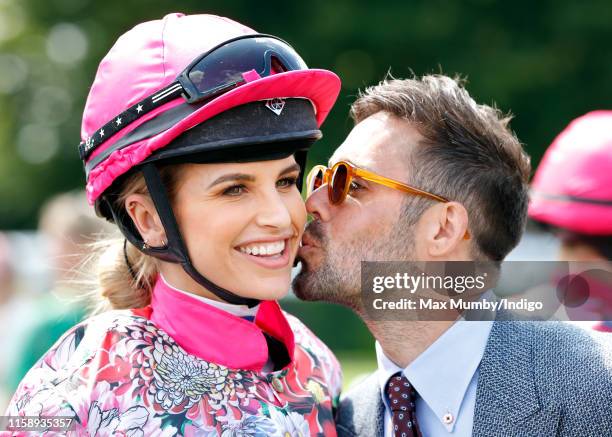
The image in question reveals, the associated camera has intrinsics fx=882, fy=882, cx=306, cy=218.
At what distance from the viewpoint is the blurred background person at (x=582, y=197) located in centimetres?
427

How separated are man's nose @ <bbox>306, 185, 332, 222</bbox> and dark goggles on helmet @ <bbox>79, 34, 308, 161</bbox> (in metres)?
0.73

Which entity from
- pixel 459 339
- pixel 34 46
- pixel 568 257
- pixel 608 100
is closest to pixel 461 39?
pixel 608 100

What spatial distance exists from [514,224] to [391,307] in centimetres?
68

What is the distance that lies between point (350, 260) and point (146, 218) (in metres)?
0.87

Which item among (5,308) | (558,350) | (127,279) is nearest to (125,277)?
(127,279)

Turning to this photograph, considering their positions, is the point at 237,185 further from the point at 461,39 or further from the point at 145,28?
the point at 461,39

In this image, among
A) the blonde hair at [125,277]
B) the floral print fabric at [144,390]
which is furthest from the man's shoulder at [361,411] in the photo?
the blonde hair at [125,277]

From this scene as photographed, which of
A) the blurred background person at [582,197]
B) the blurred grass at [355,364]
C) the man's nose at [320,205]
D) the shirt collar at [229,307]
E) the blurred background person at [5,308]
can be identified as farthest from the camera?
the blurred grass at [355,364]

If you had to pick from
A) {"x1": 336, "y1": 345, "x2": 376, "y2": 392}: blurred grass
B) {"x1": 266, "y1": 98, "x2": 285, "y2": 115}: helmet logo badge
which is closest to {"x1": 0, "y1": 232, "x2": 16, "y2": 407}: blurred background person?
{"x1": 336, "y1": 345, "x2": 376, "y2": 392}: blurred grass

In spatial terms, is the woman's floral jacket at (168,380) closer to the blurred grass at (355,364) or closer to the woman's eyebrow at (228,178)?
the woman's eyebrow at (228,178)

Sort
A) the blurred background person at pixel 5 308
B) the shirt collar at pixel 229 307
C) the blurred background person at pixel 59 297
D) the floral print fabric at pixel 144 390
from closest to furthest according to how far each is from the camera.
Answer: the floral print fabric at pixel 144 390 < the shirt collar at pixel 229 307 < the blurred background person at pixel 59 297 < the blurred background person at pixel 5 308

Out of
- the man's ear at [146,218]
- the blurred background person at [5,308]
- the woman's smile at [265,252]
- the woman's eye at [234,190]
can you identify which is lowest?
the blurred background person at [5,308]

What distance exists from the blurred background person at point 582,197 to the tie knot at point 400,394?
1.13 meters

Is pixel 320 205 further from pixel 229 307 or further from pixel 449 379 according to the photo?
pixel 449 379
